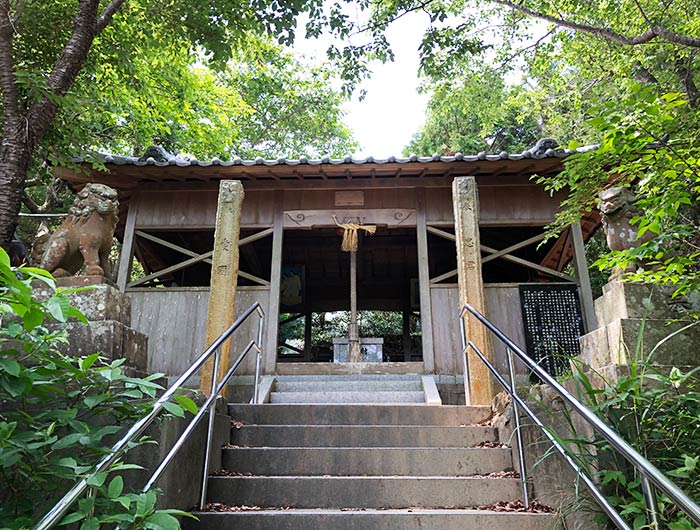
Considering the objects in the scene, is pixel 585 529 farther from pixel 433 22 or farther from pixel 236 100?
pixel 236 100

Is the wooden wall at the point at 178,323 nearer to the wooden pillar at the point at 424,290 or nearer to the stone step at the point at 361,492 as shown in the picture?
the wooden pillar at the point at 424,290

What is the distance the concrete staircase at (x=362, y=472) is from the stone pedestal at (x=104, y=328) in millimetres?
991

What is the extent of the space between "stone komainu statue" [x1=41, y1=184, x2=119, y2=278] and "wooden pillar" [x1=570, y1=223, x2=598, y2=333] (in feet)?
18.6

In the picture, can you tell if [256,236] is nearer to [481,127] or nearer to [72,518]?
[72,518]

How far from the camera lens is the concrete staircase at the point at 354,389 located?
5336 millimetres

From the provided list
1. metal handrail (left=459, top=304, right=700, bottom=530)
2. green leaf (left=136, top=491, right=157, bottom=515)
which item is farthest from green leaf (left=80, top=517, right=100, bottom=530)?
metal handrail (left=459, top=304, right=700, bottom=530)

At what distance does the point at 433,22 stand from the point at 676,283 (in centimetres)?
401

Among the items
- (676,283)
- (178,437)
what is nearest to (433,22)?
(676,283)

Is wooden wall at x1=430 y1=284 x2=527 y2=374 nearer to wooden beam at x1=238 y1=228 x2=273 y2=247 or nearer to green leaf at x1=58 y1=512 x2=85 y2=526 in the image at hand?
wooden beam at x1=238 y1=228 x2=273 y2=247

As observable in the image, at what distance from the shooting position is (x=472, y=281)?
505 centimetres

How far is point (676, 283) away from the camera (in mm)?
3006

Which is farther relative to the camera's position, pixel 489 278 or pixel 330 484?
pixel 489 278

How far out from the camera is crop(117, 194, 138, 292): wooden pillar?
273 inches

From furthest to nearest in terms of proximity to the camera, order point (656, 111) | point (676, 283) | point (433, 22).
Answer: point (433, 22)
point (676, 283)
point (656, 111)
